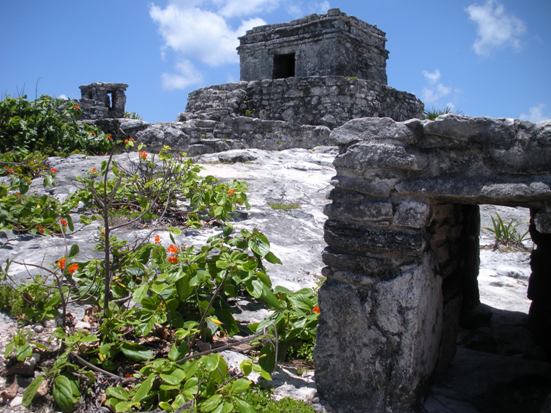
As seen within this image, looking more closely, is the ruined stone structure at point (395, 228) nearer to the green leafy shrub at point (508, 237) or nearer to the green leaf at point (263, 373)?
the green leaf at point (263, 373)

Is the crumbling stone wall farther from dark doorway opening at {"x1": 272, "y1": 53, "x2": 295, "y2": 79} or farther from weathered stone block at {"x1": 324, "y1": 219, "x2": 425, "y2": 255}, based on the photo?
weathered stone block at {"x1": 324, "y1": 219, "x2": 425, "y2": 255}

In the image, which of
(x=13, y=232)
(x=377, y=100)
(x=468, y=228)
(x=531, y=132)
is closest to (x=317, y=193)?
(x=468, y=228)

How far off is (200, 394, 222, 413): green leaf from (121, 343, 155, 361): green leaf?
24.9 inches

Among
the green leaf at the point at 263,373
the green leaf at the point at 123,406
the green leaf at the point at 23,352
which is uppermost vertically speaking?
the green leaf at the point at 23,352

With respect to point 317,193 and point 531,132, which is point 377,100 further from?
point 531,132

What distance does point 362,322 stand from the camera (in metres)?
2.62

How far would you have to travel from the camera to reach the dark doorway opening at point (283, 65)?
14.2m

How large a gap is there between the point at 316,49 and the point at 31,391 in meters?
12.0

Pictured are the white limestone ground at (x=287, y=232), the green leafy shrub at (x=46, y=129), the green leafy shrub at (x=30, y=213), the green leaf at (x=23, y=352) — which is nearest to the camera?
the green leaf at (x=23, y=352)

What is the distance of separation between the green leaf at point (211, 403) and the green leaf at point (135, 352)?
0.63 m

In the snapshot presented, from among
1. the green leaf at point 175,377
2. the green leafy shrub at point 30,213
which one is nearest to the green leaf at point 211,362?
the green leaf at point 175,377

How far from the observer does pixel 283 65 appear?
47.6 ft

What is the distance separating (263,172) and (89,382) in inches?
191

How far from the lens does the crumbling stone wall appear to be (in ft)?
36.0
